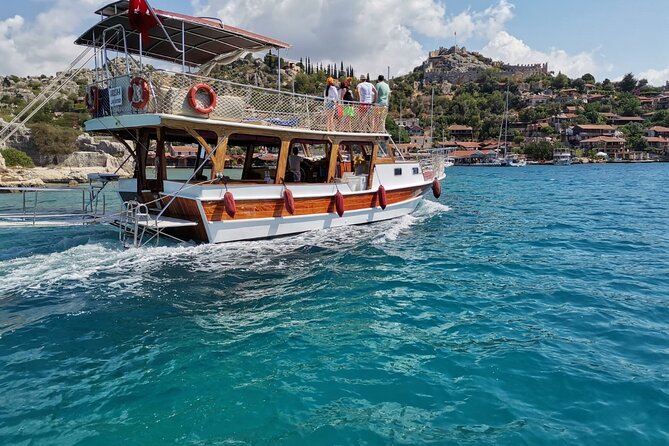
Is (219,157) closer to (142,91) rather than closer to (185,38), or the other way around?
(142,91)

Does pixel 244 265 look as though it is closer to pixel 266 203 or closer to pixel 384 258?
pixel 266 203

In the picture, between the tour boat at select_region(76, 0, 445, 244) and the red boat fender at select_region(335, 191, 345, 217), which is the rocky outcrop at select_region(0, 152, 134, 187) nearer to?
the tour boat at select_region(76, 0, 445, 244)

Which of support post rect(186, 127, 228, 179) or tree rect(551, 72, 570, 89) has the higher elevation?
tree rect(551, 72, 570, 89)

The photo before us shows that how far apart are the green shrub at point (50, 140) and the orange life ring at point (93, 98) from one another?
49007mm

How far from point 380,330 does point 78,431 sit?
4.21 metres

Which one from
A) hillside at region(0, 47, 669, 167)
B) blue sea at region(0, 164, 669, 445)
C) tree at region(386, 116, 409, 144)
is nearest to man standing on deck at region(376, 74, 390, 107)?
blue sea at region(0, 164, 669, 445)

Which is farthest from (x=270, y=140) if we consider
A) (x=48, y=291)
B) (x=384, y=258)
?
(x=48, y=291)

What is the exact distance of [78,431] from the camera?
15.2ft

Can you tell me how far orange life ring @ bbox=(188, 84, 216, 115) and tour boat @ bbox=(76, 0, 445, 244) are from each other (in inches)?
0.9

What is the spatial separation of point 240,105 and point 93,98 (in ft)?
13.2

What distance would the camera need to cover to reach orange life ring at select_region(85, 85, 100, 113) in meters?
12.5

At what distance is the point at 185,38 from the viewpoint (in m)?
13.8

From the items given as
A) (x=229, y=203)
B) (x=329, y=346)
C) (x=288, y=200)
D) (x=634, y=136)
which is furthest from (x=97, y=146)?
(x=634, y=136)

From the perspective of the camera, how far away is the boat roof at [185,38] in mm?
11602
